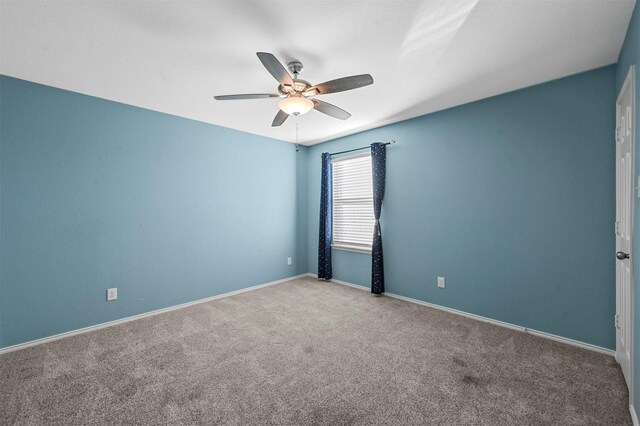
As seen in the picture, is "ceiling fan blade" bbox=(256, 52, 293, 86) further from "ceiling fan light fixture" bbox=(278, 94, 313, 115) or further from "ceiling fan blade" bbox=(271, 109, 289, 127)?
"ceiling fan blade" bbox=(271, 109, 289, 127)

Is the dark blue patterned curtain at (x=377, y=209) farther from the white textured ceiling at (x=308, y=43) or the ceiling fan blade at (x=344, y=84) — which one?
the ceiling fan blade at (x=344, y=84)

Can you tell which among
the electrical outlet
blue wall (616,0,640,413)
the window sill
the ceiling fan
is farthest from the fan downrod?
the electrical outlet

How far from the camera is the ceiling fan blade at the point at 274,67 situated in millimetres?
1662

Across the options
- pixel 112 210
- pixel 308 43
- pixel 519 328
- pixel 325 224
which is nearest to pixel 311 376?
pixel 519 328

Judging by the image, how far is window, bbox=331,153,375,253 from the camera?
427 centimetres

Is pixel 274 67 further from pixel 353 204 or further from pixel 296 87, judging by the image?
pixel 353 204

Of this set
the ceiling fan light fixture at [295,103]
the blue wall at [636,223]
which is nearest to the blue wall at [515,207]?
the blue wall at [636,223]

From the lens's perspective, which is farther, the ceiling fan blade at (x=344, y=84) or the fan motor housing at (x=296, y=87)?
the fan motor housing at (x=296, y=87)

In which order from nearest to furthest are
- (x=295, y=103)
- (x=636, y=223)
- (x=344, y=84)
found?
(x=636, y=223), (x=344, y=84), (x=295, y=103)

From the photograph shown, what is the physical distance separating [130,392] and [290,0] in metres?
2.70

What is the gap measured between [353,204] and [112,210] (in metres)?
3.18

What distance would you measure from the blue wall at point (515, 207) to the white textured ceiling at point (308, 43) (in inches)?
13.6

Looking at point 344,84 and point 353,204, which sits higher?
point 344,84

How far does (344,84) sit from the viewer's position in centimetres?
199
